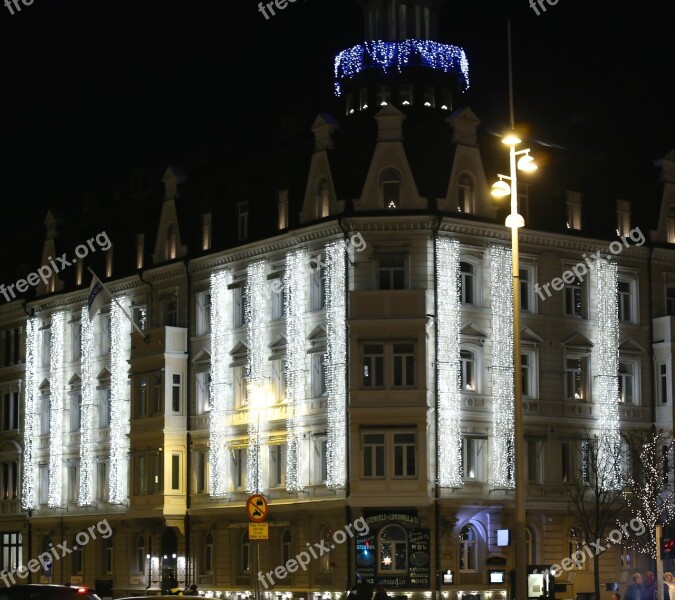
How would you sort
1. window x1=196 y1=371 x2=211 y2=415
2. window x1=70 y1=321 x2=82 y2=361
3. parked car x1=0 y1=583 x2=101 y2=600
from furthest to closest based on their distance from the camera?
window x1=70 y1=321 x2=82 y2=361
window x1=196 y1=371 x2=211 y2=415
parked car x1=0 y1=583 x2=101 y2=600

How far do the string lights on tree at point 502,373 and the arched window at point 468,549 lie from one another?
2.06 metres

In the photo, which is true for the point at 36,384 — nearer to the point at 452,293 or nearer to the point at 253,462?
the point at 253,462

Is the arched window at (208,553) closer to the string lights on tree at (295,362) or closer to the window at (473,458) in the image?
the string lights on tree at (295,362)

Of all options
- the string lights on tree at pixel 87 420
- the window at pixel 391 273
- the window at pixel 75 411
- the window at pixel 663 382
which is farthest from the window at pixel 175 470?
the window at pixel 663 382

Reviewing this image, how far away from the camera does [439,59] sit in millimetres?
69125

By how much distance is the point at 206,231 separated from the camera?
73.0 metres

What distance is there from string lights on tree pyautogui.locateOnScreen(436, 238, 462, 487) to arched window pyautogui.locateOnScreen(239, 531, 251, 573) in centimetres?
1022

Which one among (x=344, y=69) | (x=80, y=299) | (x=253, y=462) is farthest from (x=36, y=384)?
(x=344, y=69)

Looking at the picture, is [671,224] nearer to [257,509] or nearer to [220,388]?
[220,388]

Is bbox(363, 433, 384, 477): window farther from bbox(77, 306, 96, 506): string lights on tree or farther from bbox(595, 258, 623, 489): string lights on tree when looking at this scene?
bbox(77, 306, 96, 506): string lights on tree

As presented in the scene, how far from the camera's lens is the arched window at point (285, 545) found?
6712cm

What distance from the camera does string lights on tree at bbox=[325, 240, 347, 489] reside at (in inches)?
2501

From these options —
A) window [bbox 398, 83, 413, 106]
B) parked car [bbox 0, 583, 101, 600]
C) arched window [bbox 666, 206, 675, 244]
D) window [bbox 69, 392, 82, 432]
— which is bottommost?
parked car [bbox 0, 583, 101, 600]

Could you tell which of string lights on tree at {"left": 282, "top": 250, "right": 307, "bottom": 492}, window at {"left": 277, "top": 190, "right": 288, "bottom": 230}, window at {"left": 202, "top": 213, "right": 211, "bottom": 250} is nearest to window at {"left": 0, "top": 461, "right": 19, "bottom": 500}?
window at {"left": 202, "top": 213, "right": 211, "bottom": 250}
